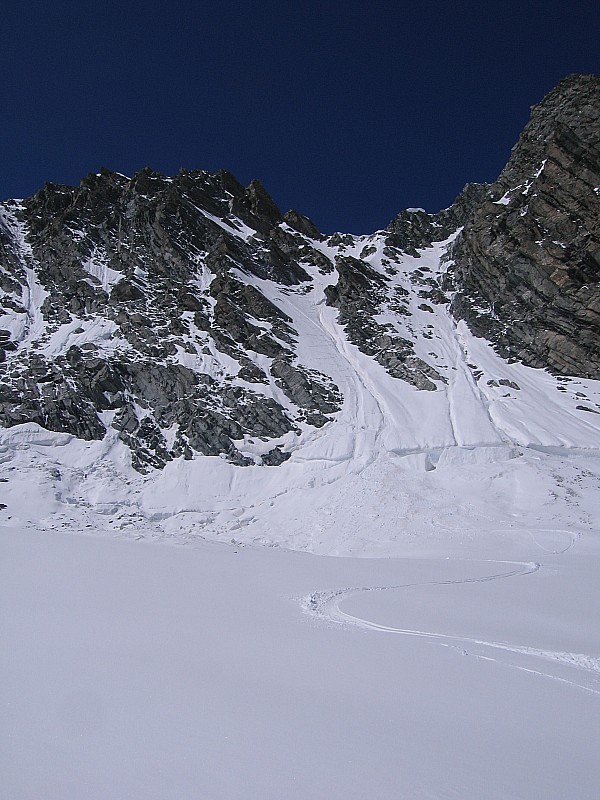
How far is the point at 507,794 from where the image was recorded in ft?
9.84

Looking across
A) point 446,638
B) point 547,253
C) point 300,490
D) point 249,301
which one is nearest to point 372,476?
point 300,490

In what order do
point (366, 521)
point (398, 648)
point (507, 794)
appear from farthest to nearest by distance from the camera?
point (366, 521) < point (398, 648) < point (507, 794)

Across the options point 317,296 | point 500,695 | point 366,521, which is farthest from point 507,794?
point 317,296

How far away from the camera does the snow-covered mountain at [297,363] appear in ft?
86.3

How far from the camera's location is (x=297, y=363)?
42094mm

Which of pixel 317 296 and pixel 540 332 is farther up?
pixel 317 296

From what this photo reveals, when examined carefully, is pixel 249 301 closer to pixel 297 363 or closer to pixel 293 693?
pixel 297 363

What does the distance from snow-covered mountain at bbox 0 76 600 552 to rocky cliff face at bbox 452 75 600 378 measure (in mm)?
220

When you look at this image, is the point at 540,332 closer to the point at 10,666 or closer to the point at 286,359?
the point at 286,359

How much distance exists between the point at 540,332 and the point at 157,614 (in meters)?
43.8

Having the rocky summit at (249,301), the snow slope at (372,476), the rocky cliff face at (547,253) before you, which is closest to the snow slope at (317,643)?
the snow slope at (372,476)

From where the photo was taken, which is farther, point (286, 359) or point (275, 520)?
point (286, 359)

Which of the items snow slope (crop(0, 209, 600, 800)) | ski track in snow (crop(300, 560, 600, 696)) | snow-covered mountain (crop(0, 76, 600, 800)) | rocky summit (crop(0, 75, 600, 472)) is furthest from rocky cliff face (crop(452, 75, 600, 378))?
ski track in snow (crop(300, 560, 600, 696))

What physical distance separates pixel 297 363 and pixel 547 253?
26.5 meters
